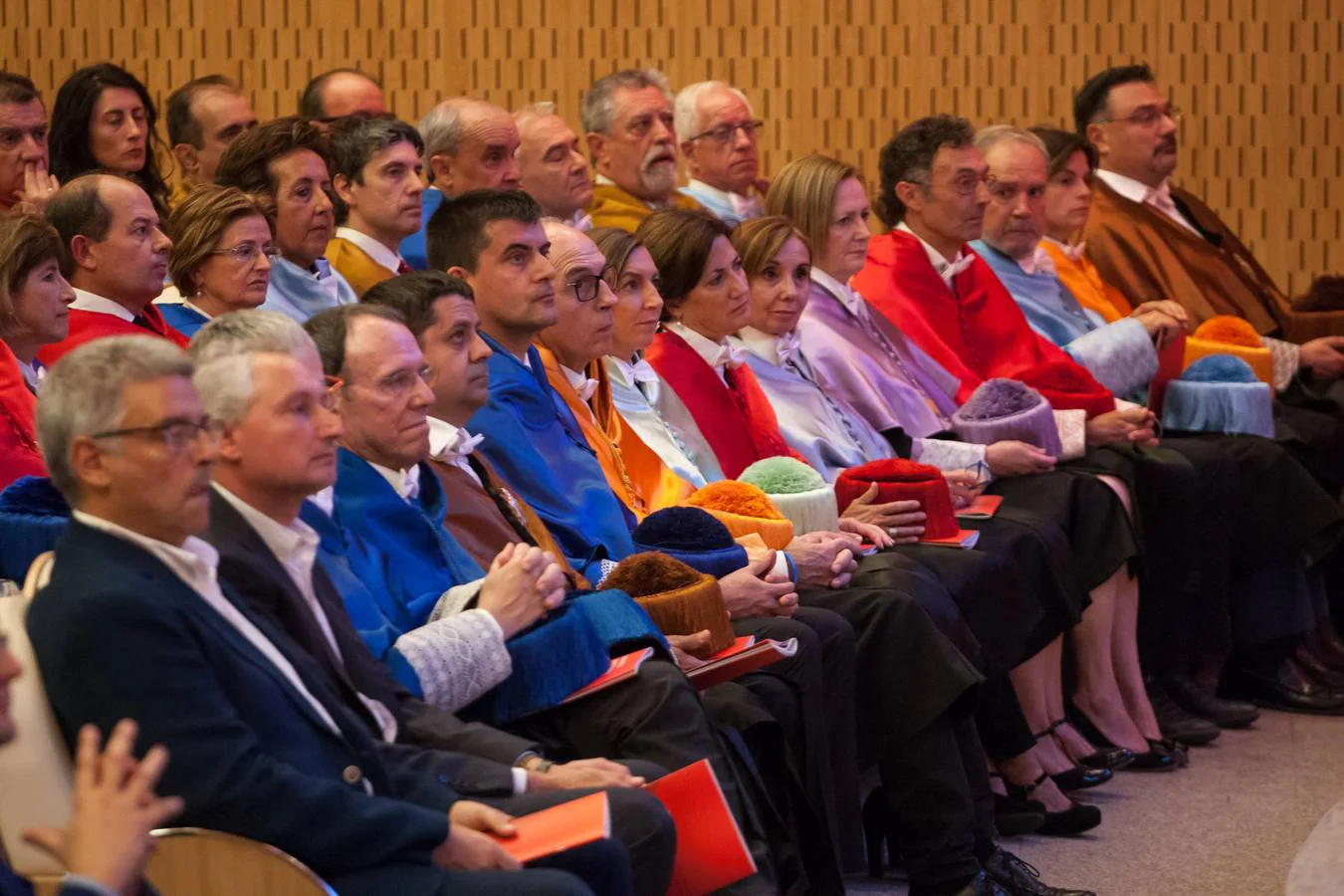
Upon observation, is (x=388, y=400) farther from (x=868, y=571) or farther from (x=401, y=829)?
(x=868, y=571)

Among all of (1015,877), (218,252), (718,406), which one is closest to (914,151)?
(718,406)

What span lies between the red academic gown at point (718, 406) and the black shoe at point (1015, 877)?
1.09 m

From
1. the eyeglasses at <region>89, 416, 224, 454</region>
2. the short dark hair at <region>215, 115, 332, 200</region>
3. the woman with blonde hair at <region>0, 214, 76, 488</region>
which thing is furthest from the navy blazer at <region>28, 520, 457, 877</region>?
the short dark hair at <region>215, 115, 332, 200</region>

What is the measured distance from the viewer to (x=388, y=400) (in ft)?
9.91

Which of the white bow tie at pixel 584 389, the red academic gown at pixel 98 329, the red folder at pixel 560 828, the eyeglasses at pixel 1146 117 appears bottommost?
the red folder at pixel 560 828

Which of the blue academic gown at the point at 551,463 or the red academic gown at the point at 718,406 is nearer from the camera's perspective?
the blue academic gown at the point at 551,463

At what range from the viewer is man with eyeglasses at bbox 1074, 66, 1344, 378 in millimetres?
6508

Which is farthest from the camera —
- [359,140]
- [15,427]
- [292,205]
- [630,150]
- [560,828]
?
[630,150]

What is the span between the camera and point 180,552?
88.5 inches

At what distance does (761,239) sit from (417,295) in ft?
5.07

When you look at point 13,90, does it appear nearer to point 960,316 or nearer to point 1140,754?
point 960,316

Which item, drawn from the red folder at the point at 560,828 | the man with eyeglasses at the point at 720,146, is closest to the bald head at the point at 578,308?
the red folder at the point at 560,828

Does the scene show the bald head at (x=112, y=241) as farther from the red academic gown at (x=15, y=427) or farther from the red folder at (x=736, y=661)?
the red folder at (x=736, y=661)

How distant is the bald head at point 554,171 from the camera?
5473 mm
